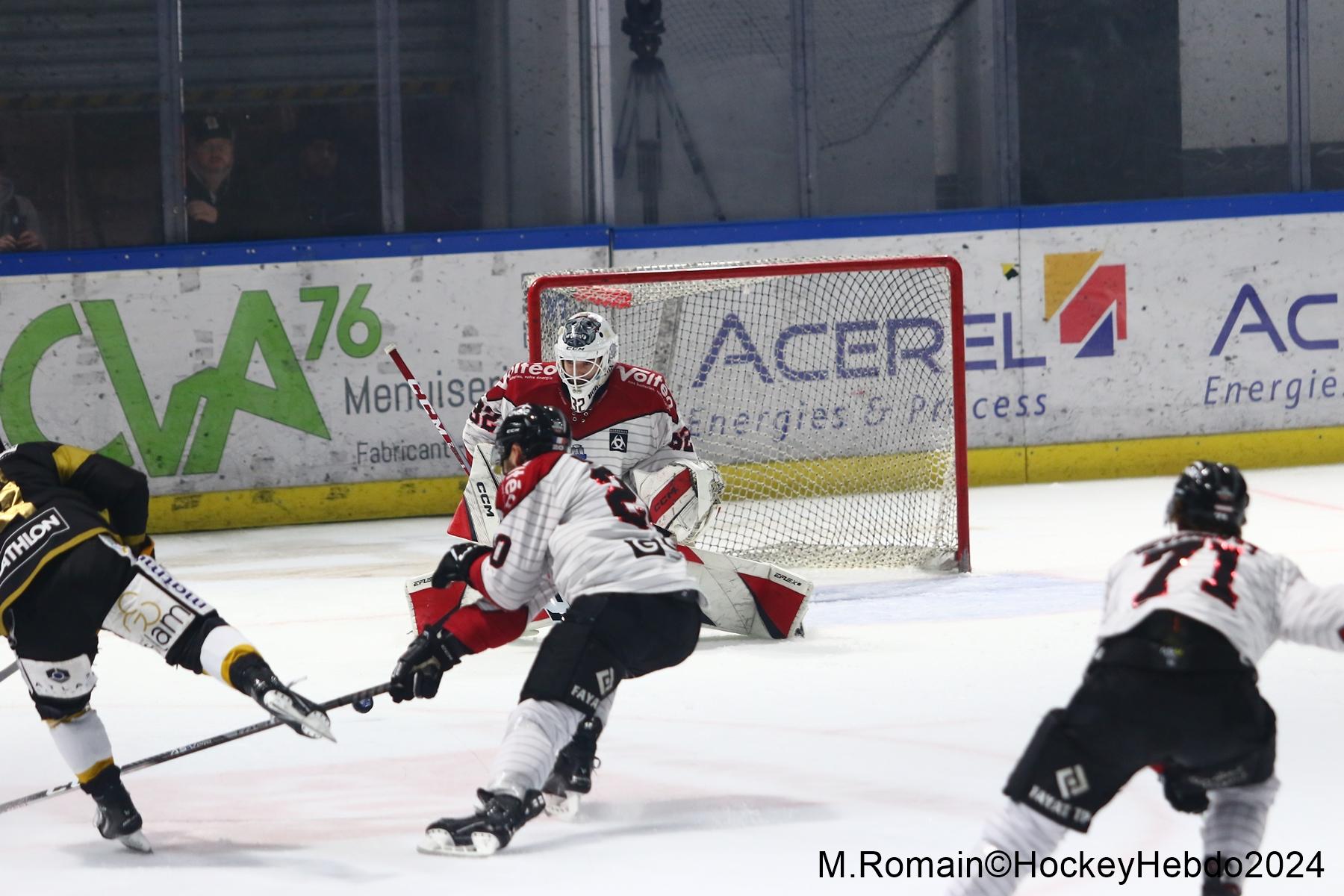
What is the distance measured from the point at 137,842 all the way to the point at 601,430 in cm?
235

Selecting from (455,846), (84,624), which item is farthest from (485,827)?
(84,624)

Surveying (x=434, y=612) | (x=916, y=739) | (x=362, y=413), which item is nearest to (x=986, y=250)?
(x=362, y=413)

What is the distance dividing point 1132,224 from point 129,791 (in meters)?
6.19

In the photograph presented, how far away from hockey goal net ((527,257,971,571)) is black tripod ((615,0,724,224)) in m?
0.91

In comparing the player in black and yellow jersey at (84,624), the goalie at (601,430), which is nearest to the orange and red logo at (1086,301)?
the goalie at (601,430)

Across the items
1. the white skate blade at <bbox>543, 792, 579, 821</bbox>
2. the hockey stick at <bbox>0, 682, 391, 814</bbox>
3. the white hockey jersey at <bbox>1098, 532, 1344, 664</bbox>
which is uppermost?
the white hockey jersey at <bbox>1098, 532, 1344, 664</bbox>

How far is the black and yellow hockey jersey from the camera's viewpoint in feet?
11.5

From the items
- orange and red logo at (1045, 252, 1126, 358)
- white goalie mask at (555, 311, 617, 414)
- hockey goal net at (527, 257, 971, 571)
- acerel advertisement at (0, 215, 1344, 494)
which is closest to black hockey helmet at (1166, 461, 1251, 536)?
white goalie mask at (555, 311, 617, 414)

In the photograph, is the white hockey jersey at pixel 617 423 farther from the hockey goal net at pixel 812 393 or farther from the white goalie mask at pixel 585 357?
the hockey goal net at pixel 812 393

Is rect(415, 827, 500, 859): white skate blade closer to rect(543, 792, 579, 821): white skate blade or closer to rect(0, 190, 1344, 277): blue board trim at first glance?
rect(543, 792, 579, 821): white skate blade

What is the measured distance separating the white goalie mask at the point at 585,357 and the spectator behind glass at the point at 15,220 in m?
3.77

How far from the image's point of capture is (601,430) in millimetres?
5633

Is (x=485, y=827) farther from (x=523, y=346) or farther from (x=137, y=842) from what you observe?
(x=523, y=346)

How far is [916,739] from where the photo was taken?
427 cm
